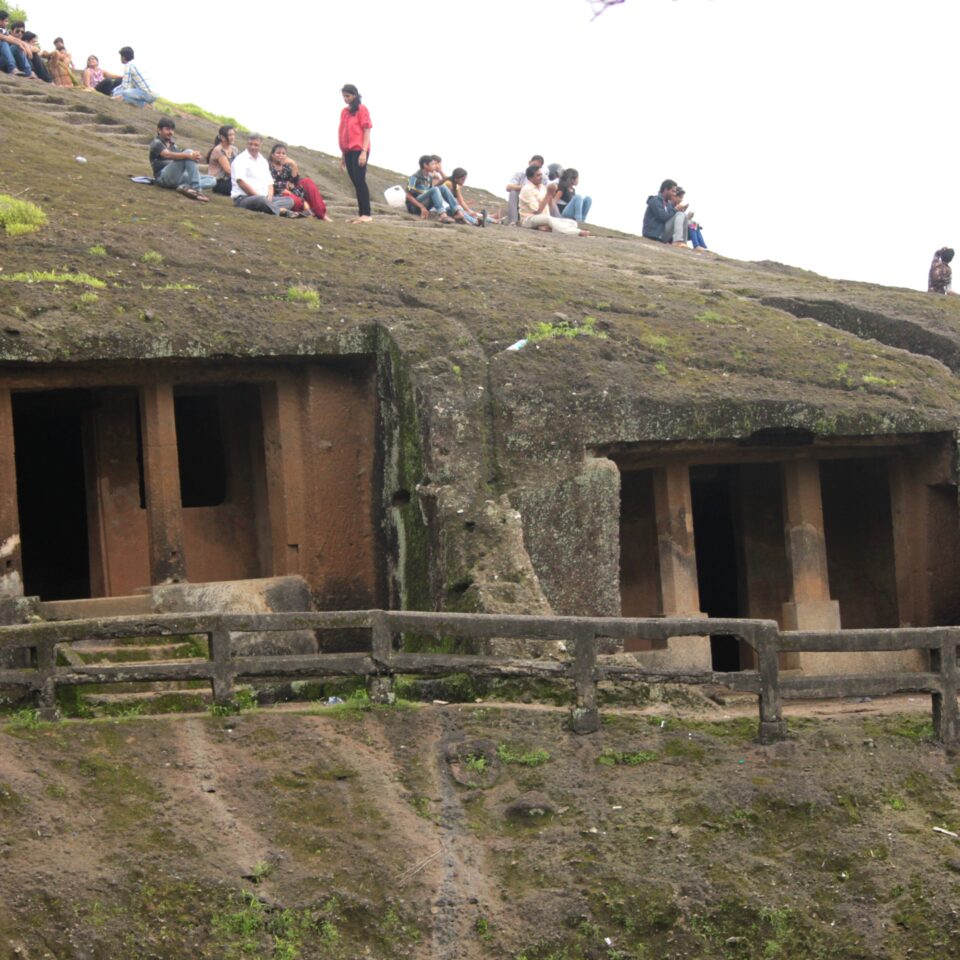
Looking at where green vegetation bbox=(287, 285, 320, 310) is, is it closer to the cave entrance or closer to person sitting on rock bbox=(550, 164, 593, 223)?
the cave entrance

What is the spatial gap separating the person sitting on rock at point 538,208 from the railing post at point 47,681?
44.0ft

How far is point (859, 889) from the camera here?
11.0 meters

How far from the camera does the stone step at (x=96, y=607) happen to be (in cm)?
1442

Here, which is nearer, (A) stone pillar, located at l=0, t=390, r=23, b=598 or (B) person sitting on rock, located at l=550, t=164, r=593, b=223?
(A) stone pillar, located at l=0, t=390, r=23, b=598

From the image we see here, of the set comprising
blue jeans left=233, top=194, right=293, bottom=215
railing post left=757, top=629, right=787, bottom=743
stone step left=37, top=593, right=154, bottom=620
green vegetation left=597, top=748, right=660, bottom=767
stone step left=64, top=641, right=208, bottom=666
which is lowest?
green vegetation left=597, top=748, right=660, bottom=767

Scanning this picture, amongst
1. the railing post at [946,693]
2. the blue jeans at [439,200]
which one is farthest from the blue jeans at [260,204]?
the railing post at [946,693]

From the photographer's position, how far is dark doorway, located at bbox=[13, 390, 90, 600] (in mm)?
19734

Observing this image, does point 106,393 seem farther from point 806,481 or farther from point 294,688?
→ point 806,481

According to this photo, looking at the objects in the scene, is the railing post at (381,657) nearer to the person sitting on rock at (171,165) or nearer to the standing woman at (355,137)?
the person sitting on rock at (171,165)

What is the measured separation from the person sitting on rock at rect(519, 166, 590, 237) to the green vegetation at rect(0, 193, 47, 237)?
884 cm

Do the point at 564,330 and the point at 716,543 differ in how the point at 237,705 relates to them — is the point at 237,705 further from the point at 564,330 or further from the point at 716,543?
the point at 716,543

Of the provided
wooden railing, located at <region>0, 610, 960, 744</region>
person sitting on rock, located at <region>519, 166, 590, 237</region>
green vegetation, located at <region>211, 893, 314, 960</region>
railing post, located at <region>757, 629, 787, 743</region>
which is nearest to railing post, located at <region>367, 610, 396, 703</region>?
wooden railing, located at <region>0, 610, 960, 744</region>

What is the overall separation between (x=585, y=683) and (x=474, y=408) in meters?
3.74

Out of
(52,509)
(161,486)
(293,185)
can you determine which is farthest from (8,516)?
(293,185)
